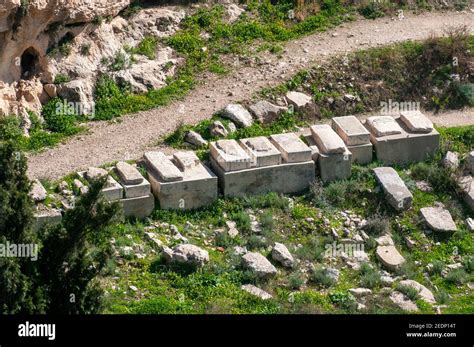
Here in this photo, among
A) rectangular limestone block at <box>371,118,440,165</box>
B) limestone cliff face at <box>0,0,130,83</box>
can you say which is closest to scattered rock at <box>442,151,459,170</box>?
rectangular limestone block at <box>371,118,440,165</box>

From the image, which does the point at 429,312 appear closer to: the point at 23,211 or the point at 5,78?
the point at 23,211

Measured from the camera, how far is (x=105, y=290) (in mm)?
21203

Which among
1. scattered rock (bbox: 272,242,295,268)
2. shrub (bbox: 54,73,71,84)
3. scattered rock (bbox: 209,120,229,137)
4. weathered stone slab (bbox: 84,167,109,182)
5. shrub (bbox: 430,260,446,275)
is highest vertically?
shrub (bbox: 54,73,71,84)

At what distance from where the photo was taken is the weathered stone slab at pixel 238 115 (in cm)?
2600

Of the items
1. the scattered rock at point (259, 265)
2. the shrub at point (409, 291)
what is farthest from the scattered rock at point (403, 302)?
the scattered rock at point (259, 265)

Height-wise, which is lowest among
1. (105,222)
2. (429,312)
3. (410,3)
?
(429,312)

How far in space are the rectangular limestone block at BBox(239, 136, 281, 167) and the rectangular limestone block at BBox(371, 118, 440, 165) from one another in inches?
96.0

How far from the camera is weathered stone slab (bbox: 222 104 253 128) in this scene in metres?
26.0

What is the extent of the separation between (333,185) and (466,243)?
114 inches

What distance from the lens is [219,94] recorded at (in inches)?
1058

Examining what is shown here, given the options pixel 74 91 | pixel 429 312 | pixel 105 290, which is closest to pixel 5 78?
pixel 74 91

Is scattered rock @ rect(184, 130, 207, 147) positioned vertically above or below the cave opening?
below

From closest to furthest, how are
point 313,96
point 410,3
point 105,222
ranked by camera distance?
point 105,222, point 313,96, point 410,3

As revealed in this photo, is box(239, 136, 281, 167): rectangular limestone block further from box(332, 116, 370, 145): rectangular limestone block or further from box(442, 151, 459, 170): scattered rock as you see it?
box(442, 151, 459, 170): scattered rock
